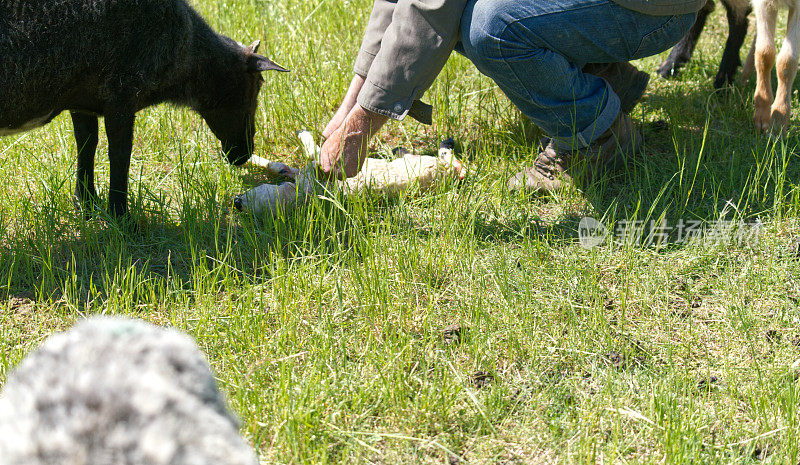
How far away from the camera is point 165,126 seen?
4.27m

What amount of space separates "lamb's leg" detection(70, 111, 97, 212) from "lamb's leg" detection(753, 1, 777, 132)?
349cm

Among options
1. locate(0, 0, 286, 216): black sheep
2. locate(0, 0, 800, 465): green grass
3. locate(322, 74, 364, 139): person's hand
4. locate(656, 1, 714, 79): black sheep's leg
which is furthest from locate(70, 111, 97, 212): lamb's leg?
locate(656, 1, 714, 79): black sheep's leg

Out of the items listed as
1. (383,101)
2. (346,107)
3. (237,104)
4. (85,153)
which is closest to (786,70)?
(383,101)

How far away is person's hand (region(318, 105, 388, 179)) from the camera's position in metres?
3.29

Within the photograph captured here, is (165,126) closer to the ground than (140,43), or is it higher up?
closer to the ground

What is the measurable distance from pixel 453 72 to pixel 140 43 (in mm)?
2043

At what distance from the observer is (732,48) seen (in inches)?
189

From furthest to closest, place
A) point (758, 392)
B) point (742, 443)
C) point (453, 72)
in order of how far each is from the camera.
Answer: point (453, 72), point (758, 392), point (742, 443)

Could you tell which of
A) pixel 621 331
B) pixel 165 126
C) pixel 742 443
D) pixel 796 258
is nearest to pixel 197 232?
pixel 165 126

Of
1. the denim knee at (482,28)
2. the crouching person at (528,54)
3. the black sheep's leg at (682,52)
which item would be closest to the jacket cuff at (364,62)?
the crouching person at (528,54)

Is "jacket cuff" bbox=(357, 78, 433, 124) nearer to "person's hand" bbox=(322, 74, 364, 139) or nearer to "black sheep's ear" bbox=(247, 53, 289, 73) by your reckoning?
"person's hand" bbox=(322, 74, 364, 139)

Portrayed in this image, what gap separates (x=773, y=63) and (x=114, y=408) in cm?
390

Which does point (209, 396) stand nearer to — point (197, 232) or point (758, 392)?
point (758, 392)

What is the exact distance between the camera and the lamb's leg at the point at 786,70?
3.84 metres
